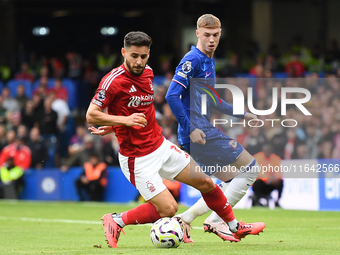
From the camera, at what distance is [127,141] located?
5816 millimetres

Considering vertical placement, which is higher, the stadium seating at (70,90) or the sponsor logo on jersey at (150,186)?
the stadium seating at (70,90)

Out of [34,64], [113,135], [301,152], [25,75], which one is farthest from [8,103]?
[301,152]

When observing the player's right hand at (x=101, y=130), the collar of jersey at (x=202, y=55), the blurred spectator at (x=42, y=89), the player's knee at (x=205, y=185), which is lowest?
the player's knee at (x=205, y=185)

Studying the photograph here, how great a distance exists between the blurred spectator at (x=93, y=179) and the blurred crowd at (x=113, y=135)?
0.84 ft

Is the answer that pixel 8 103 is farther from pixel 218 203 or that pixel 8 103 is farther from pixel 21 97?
pixel 218 203

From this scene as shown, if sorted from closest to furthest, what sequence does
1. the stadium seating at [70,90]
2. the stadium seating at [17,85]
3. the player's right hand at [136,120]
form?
the player's right hand at [136,120], the stadium seating at [70,90], the stadium seating at [17,85]

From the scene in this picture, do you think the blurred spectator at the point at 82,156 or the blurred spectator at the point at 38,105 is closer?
the blurred spectator at the point at 82,156

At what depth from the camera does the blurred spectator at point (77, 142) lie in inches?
596

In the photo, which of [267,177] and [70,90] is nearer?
[267,177]

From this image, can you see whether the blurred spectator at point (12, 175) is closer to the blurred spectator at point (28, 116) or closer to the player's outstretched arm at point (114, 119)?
the blurred spectator at point (28, 116)

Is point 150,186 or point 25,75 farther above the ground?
point 25,75

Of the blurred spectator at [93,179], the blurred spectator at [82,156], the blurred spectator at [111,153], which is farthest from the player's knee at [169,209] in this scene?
the blurred spectator at [82,156]

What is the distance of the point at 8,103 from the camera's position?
56.4 feet

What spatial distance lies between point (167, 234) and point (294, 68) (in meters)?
11.1
